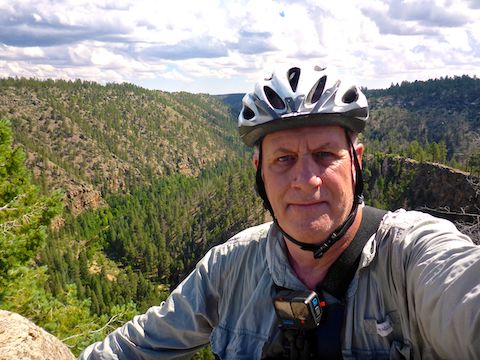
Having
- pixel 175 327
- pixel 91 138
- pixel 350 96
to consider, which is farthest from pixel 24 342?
pixel 91 138

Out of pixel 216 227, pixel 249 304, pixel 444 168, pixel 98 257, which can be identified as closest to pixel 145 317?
pixel 249 304

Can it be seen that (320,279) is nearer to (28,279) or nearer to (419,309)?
(419,309)

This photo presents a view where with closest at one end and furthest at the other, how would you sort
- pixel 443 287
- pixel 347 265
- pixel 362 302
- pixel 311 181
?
pixel 443 287 < pixel 362 302 < pixel 347 265 < pixel 311 181

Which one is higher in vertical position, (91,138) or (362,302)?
(362,302)

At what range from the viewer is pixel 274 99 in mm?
2566

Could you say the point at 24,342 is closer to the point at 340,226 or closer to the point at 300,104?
the point at 340,226

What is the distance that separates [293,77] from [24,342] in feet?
7.42

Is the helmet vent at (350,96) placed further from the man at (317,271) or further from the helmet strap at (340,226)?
the helmet strap at (340,226)

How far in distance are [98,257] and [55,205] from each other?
277 feet

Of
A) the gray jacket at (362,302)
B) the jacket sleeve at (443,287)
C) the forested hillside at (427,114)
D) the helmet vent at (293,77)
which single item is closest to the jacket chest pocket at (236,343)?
the gray jacket at (362,302)

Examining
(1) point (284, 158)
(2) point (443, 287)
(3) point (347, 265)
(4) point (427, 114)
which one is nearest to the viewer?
(2) point (443, 287)

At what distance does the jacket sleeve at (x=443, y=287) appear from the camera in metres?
1.45

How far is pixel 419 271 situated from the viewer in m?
1.73

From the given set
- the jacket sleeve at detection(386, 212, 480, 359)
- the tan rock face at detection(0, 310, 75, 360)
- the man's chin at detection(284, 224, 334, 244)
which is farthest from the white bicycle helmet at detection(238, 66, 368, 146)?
the tan rock face at detection(0, 310, 75, 360)
